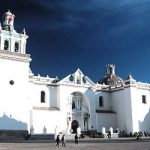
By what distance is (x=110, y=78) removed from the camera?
61.3 meters

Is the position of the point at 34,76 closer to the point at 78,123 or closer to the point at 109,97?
the point at 78,123

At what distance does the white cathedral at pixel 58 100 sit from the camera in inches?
1550

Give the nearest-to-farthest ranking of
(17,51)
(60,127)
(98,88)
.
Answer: (17,51) < (60,127) < (98,88)

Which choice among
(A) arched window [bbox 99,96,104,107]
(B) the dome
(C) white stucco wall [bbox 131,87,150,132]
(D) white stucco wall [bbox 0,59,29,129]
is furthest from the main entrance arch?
(B) the dome

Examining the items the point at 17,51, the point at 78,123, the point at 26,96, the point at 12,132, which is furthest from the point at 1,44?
the point at 78,123

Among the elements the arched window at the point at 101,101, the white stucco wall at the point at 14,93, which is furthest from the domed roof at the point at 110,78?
the white stucco wall at the point at 14,93

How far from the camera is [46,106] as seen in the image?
45.5 meters

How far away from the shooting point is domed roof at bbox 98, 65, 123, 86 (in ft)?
197

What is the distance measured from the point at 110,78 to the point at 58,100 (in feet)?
57.7

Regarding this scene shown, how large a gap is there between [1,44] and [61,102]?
38.6ft

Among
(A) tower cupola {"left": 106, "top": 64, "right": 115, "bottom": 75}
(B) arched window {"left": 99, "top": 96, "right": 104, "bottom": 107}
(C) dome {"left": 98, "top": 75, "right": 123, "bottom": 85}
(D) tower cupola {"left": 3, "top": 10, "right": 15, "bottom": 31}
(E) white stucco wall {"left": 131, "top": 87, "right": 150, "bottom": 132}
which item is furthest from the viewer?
(A) tower cupola {"left": 106, "top": 64, "right": 115, "bottom": 75}

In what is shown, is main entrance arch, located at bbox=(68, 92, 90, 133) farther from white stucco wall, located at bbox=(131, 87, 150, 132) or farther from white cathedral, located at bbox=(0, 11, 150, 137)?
white stucco wall, located at bbox=(131, 87, 150, 132)

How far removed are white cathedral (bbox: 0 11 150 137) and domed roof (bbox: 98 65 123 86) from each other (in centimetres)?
627

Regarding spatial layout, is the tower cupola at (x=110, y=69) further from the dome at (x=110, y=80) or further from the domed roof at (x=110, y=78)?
the dome at (x=110, y=80)
